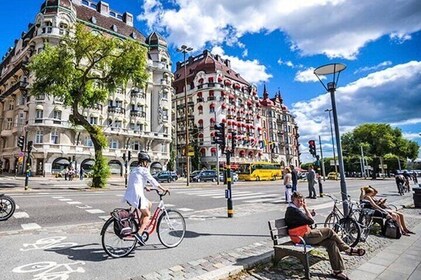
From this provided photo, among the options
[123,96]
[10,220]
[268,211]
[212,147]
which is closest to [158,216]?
[10,220]

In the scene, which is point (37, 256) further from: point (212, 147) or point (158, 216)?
point (212, 147)

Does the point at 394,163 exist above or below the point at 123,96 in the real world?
below

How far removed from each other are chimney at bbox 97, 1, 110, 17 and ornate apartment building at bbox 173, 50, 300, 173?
65.0 ft

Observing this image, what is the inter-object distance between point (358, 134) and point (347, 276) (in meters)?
78.7

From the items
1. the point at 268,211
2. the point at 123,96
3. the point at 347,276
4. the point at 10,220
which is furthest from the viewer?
the point at 123,96

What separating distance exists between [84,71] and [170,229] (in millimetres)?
20679

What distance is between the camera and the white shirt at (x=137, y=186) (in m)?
5.11

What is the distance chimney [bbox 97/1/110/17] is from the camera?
172ft

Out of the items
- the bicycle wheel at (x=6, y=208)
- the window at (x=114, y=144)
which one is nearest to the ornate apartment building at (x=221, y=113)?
the window at (x=114, y=144)

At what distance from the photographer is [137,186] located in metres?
5.18

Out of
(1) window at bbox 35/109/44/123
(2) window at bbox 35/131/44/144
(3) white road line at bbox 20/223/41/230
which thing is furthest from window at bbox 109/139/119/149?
(3) white road line at bbox 20/223/41/230

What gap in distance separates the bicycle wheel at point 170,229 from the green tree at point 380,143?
6935 cm

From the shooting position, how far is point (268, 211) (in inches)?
428

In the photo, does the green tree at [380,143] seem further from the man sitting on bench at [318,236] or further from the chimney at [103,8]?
the man sitting on bench at [318,236]
